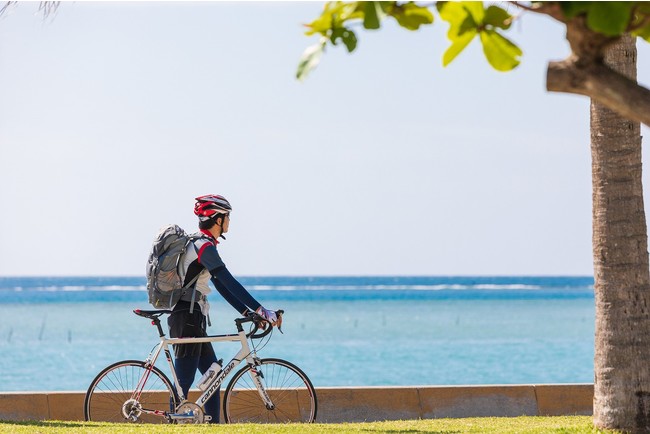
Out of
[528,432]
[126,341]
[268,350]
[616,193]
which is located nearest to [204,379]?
[528,432]

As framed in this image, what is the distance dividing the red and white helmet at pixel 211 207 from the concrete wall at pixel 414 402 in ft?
8.52

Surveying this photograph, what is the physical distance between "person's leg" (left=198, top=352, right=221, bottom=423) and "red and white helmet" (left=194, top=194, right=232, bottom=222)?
1135mm

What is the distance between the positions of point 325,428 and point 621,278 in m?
2.50

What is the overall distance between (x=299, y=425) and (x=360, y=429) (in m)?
0.48

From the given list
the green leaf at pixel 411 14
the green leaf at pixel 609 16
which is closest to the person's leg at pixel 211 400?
the green leaf at pixel 411 14

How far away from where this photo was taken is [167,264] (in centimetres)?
823

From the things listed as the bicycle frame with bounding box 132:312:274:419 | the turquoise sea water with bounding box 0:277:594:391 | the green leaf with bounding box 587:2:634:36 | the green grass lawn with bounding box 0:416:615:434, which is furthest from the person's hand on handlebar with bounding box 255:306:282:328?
the turquoise sea water with bounding box 0:277:594:391

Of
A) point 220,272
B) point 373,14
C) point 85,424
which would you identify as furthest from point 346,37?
point 85,424

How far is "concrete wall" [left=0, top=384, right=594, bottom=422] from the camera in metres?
9.97

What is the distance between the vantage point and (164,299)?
326 inches

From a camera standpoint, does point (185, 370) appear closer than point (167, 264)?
No

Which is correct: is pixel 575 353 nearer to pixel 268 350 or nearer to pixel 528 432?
pixel 268 350

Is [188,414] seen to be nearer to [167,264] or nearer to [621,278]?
[167,264]

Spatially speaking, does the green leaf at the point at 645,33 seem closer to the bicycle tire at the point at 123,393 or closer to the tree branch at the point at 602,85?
the tree branch at the point at 602,85
